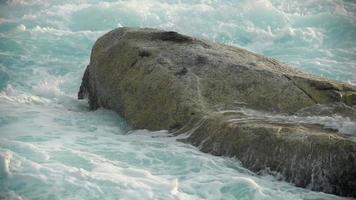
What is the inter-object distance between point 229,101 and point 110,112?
297 centimetres

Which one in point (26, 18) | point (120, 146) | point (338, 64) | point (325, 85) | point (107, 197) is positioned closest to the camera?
point (107, 197)

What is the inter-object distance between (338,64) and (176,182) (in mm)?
17020

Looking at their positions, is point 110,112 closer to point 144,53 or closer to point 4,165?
point 144,53

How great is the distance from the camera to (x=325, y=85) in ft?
33.3

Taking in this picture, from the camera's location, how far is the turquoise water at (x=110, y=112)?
6.89 meters

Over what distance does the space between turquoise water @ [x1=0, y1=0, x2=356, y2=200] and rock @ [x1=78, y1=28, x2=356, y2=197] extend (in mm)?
330

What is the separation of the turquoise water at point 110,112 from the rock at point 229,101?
0.33 m

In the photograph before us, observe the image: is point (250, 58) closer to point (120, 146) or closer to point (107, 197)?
point (120, 146)

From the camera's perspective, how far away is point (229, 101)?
990 cm

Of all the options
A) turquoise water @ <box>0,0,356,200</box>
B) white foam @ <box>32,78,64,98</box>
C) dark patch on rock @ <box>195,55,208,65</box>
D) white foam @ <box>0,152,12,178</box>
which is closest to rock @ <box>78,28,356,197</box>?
dark patch on rock @ <box>195,55,208,65</box>

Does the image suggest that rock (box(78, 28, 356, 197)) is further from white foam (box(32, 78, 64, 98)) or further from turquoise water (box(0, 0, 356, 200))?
white foam (box(32, 78, 64, 98))

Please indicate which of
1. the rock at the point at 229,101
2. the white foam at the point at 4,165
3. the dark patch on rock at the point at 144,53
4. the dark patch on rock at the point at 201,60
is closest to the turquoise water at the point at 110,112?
the white foam at the point at 4,165

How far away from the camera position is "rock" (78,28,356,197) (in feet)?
24.8

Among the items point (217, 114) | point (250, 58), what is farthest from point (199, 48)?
point (217, 114)
